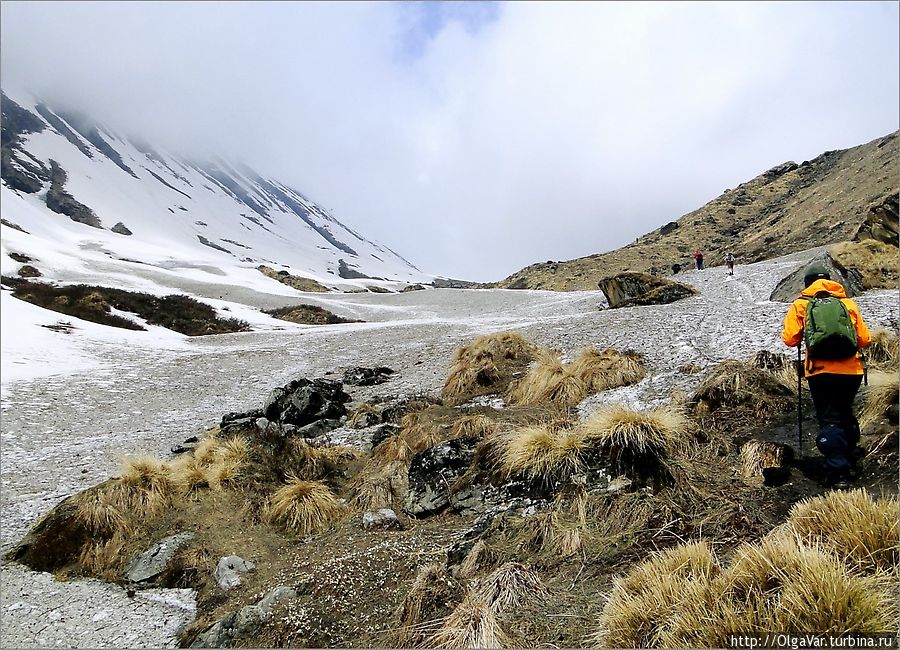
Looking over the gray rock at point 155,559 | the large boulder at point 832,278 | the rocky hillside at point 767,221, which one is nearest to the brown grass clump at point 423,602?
the gray rock at point 155,559

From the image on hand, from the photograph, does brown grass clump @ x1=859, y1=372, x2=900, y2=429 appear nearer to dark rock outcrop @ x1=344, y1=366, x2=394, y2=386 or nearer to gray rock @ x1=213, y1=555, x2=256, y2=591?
gray rock @ x1=213, y1=555, x2=256, y2=591

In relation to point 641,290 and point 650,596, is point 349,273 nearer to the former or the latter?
point 641,290

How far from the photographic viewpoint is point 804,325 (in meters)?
5.08

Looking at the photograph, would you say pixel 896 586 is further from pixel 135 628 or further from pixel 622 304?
pixel 622 304

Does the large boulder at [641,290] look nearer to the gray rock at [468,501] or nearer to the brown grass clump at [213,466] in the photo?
the gray rock at [468,501]

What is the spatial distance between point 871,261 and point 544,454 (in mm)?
20287

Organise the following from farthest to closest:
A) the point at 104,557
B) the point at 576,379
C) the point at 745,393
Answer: the point at 576,379, the point at 745,393, the point at 104,557

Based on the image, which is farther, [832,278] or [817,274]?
[832,278]

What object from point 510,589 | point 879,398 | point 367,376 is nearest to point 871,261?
point 879,398

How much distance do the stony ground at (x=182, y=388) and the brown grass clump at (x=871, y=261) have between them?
2.60 meters

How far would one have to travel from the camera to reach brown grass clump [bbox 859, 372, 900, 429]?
5398 millimetres

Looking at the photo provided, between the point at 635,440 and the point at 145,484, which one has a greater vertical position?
the point at 635,440

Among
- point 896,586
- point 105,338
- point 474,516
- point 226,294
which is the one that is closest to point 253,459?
point 474,516

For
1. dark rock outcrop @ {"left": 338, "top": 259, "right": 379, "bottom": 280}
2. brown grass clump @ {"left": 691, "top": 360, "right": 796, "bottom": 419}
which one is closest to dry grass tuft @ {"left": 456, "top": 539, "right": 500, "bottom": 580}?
brown grass clump @ {"left": 691, "top": 360, "right": 796, "bottom": 419}
